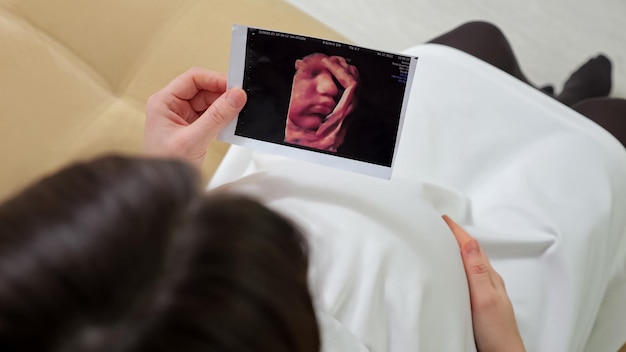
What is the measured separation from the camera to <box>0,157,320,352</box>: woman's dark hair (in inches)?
12.4

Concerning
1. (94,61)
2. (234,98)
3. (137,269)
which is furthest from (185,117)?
(137,269)

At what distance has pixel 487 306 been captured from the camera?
29.6 inches

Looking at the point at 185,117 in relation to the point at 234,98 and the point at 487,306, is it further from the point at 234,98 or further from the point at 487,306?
the point at 487,306

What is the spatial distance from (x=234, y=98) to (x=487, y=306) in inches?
17.9

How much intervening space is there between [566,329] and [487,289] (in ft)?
0.56

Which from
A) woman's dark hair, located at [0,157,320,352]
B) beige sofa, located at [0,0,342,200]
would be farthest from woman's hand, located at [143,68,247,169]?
woman's dark hair, located at [0,157,320,352]

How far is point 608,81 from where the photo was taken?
1.42m

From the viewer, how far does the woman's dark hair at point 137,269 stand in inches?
12.4

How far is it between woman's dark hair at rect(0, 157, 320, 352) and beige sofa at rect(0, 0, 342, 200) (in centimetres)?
64

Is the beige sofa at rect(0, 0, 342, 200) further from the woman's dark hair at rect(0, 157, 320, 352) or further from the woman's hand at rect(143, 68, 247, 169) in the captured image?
the woman's dark hair at rect(0, 157, 320, 352)

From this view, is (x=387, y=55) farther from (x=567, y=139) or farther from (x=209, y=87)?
(x=567, y=139)

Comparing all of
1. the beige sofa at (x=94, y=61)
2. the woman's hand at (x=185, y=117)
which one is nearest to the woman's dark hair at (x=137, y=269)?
the woman's hand at (x=185, y=117)

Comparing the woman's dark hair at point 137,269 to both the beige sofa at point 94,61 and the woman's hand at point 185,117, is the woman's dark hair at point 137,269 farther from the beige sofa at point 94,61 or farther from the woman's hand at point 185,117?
the beige sofa at point 94,61

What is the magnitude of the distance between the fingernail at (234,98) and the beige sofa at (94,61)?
0.29 meters
